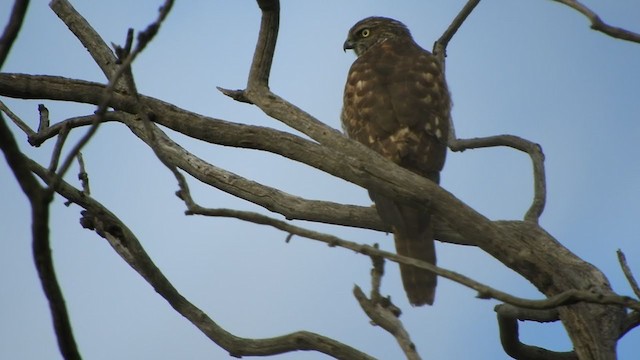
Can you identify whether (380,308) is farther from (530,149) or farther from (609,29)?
(530,149)

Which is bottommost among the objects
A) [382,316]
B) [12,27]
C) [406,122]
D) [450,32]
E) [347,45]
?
[382,316]

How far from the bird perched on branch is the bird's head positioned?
3.54 ft

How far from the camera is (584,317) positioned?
447 centimetres

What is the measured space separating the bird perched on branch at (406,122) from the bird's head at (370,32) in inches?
42.5

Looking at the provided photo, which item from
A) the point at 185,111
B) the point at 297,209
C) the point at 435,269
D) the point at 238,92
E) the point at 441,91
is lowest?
the point at 435,269

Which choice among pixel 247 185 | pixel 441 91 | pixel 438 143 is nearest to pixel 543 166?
pixel 438 143

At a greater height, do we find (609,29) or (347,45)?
(347,45)

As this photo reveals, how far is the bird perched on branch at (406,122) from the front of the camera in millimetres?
5605

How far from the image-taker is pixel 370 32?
839 cm

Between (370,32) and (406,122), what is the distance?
235cm

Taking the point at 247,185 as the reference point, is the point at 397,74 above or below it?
above

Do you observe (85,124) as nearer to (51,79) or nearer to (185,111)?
(51,79)

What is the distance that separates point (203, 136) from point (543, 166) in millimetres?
2111

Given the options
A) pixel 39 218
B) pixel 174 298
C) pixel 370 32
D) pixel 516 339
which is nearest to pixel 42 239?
pixel 39 218
